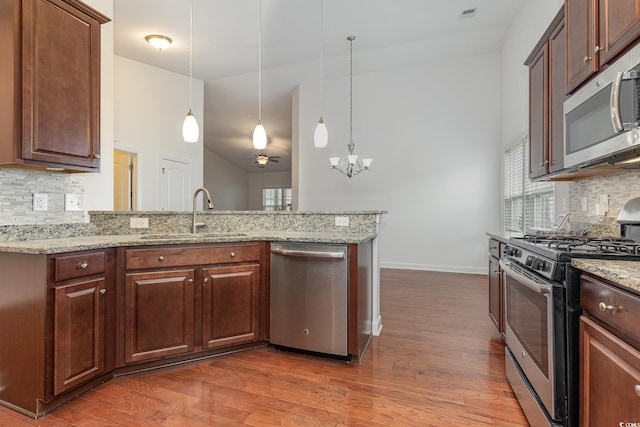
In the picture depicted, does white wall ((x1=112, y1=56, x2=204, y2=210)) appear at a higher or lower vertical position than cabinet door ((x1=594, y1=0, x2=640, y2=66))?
higher

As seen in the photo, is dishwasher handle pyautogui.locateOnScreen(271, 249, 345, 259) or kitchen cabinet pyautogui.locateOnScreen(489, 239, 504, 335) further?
kitchen cabinet pyautogui.locateOnScreen(489, 239, 504, 335)

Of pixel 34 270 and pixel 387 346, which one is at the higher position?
pixel 34 270

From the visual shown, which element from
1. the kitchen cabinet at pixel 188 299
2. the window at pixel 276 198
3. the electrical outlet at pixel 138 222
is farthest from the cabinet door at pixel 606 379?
the window at pixel 276 198

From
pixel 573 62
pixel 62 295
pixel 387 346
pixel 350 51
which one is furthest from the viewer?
pixel 350 51

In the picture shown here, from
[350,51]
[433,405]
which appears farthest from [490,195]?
[433,405]

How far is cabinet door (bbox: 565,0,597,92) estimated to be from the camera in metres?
1.66

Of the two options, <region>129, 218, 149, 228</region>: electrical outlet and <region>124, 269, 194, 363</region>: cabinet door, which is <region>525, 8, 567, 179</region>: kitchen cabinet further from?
<region>129, 218, 149, 228</region>: electrical outlet

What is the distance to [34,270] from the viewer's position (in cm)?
167

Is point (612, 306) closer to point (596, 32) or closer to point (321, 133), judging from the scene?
point (596, 32)

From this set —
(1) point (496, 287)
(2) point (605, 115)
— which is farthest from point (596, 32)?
(1) point (496, 287)

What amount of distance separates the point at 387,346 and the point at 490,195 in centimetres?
399

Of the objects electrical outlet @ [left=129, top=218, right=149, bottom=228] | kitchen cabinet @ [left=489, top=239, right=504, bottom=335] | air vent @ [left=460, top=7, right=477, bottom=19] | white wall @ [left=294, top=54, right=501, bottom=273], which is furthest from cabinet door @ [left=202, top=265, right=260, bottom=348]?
air vent @ [left=460, top=7, right=477, bottom=19]

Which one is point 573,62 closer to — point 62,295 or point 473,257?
point 62,295

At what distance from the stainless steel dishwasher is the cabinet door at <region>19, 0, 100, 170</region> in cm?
147
